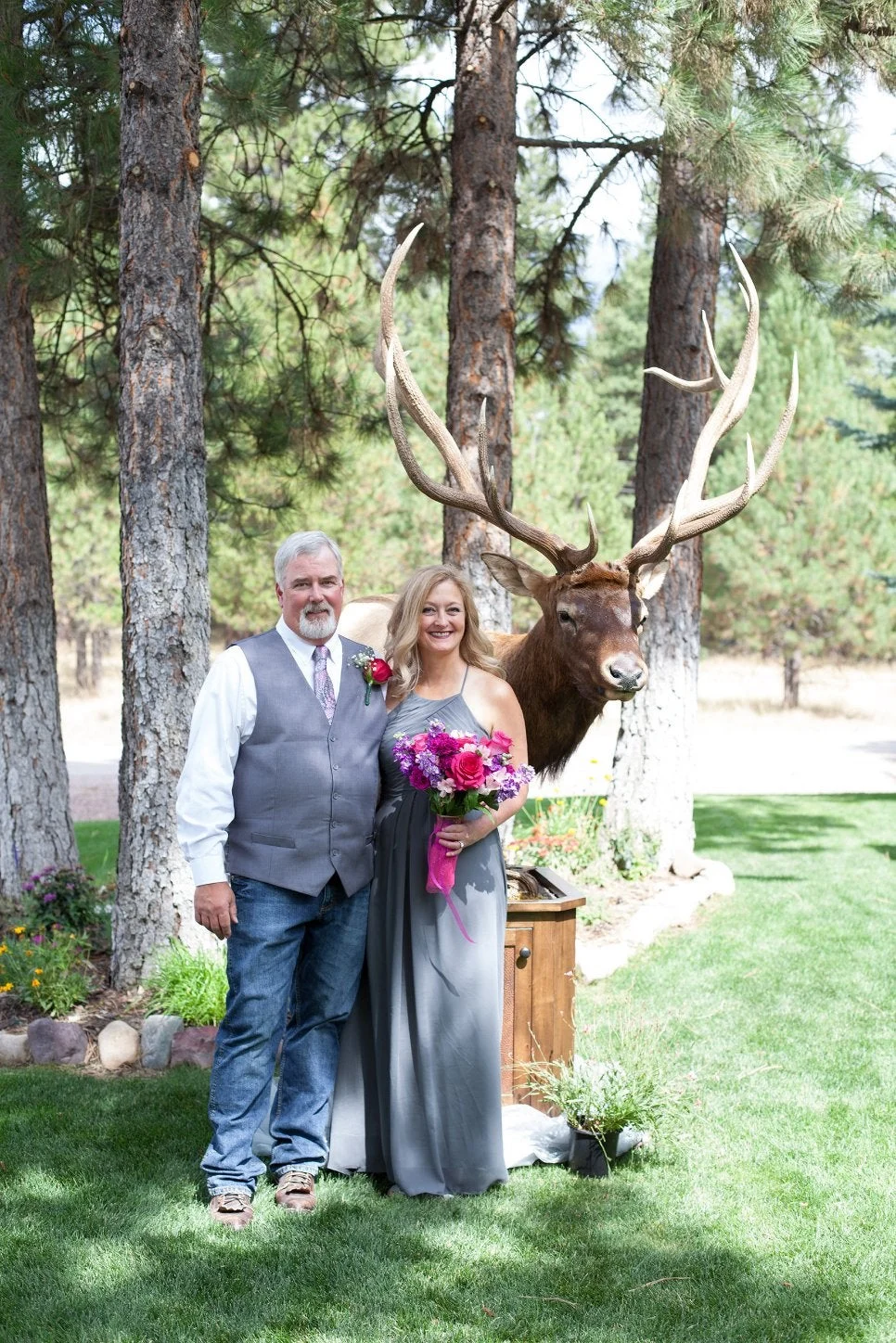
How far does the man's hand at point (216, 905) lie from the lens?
365 centimetres

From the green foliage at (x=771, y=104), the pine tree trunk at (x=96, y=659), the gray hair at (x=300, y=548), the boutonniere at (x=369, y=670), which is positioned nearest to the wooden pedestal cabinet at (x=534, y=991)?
the boutonniere at (x=369, y=670)

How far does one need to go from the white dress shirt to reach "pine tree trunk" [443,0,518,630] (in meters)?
3.00

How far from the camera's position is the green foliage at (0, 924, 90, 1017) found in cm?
549

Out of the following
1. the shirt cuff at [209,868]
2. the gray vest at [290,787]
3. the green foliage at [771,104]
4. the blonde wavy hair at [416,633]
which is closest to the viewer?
the shirt cuff at [209,868]

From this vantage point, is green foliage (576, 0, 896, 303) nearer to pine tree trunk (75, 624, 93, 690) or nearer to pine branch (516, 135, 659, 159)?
pine branch (516, 135, 659, 159)

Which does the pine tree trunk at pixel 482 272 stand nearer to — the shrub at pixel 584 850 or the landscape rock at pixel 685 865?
the shrub at pixel 584 850

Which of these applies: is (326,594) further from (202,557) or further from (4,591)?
(4,591)

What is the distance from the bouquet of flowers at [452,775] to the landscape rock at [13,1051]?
225 cm

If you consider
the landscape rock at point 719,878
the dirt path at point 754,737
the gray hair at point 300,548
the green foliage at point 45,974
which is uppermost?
the gray hair at point 300,548

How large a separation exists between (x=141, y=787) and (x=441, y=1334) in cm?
293

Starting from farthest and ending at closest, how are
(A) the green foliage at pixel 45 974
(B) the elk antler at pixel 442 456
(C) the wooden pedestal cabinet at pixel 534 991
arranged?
(A) the green foliage at pixel 45 974 < (B) the elk antler at pixel 442 456 < (C) the wooden pedestal cabinet at pixel 534 991

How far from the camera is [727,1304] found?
3.39 m

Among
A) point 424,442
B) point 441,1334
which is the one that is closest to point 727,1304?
point 441,1334

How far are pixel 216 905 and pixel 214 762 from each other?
414 millimetres
